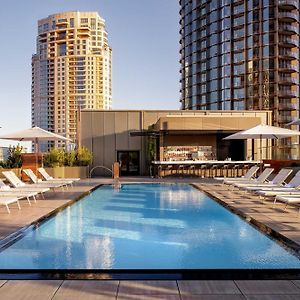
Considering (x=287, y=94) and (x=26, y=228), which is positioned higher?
(x=287, y=94)

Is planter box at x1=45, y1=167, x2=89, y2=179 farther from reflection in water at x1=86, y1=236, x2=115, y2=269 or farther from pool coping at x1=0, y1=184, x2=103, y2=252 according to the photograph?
reflection in water at x1=86, y1=236, x2=115, y2=269

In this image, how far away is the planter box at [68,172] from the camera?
20258mm

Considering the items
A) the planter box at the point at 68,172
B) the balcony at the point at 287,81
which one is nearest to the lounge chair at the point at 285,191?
the planter box at the point at 68,172

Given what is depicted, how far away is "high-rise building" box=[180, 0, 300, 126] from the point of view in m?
62.3

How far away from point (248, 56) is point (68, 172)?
163 ft

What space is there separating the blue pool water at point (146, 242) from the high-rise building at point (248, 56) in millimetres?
54476

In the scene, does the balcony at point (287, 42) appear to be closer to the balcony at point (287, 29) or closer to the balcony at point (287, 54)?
the balcony at point (287, 54)

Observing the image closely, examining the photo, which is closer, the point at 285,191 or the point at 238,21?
the point at 285,191

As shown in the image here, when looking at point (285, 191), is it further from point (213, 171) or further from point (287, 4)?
point (287, 4)

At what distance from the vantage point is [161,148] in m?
23.9

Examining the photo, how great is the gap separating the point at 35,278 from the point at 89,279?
63cm

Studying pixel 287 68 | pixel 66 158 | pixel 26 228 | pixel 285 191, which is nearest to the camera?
pixel 26 228

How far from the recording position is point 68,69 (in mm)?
78562

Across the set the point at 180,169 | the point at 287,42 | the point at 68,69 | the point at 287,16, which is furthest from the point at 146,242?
the point at 68,69
